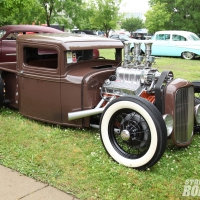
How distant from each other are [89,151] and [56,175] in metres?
0.66

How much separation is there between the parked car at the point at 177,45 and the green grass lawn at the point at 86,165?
1113 cm

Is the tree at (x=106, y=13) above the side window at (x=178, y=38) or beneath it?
above

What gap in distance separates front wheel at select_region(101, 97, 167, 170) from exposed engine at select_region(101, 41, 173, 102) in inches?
21.9

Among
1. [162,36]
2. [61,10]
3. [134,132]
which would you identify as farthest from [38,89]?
[61,10]

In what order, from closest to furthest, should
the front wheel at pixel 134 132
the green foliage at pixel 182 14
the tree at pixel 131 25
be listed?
the front wheel at pixel 134 132 < the green foliage at pixel 182 14 < the tree at pixel 131 25

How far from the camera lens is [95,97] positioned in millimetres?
4035

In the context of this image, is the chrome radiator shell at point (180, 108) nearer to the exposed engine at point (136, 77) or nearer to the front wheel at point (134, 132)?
the exposed engine at point (136, 77)

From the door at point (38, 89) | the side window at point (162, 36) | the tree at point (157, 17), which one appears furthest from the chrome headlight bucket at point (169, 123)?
the tree at point (157, 17)

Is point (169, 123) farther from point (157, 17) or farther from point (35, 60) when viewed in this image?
point (157, 17)

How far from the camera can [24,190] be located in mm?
2844

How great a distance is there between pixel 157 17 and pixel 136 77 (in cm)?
2395

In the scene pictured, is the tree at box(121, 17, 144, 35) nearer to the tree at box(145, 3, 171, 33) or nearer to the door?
the tree at box(145, 3, 171, 33)

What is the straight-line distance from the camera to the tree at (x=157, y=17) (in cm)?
2622

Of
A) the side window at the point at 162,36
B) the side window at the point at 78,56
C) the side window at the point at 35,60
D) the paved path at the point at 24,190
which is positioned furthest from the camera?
the side window at the point at 162,36
